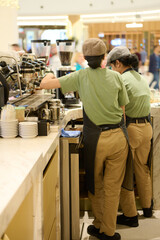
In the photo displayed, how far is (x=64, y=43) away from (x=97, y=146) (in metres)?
1.75

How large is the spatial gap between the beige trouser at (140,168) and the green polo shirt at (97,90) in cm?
65

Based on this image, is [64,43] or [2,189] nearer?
[2,189]

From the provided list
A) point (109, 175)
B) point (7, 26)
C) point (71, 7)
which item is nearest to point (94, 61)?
point (109, 175)

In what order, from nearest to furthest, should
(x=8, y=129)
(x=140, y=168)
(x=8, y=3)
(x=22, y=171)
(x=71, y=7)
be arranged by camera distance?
(x=22, y=171) → (x=8, y=129) → (x=140, y=168) → (x=8, y=3) → (x=71, y=7)

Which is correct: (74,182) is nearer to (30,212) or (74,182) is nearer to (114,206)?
(114,206)

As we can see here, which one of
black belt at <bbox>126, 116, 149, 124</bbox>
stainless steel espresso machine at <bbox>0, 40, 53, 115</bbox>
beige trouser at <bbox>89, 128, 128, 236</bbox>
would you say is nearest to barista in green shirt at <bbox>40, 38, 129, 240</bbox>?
beige trouser at <bbox>89, 128, 128, 236</bbox>

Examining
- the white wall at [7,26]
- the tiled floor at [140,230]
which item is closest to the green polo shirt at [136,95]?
the tiled floor at [140,230]

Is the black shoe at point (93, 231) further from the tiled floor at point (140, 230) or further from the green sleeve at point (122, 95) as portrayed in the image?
the green sleeve at point (122, 95)

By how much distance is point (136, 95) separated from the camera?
379 cm

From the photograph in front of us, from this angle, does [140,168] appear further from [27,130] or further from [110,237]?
[27,130]

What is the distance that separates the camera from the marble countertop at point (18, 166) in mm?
1566

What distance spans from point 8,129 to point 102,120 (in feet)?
2.71

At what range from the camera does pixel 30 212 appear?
2.20 meters

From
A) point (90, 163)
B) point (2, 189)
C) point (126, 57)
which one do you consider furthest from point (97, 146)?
point (2, 189)
